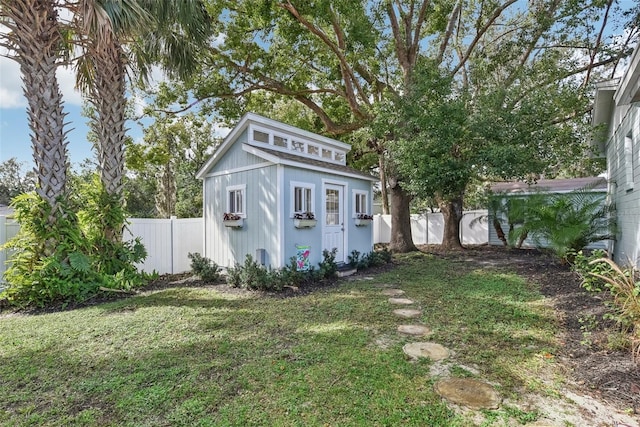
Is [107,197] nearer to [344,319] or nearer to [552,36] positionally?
[344,319]

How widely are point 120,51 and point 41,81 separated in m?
1.67

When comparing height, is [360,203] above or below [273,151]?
below

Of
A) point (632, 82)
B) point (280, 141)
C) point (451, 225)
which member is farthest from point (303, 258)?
point (451, 225)

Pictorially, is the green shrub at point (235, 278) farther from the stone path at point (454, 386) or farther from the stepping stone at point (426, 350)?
the stepping stone at point (426, 350)

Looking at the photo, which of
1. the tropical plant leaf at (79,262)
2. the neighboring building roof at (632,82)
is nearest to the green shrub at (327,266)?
the tropical plant leaf at (79,262)

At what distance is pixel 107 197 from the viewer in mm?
6355

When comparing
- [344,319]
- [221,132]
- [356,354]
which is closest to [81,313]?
[344,319]

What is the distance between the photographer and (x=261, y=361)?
3.27 metres

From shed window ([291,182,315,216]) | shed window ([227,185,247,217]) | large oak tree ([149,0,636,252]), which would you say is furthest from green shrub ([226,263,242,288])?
large oak tree ([149,0,636,252])

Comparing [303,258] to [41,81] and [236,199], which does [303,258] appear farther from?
[41,81]

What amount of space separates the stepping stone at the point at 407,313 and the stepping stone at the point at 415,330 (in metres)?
0.42

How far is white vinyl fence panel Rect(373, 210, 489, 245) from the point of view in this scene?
587 inches

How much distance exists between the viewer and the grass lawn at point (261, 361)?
2.44 m

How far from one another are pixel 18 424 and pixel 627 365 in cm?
481
